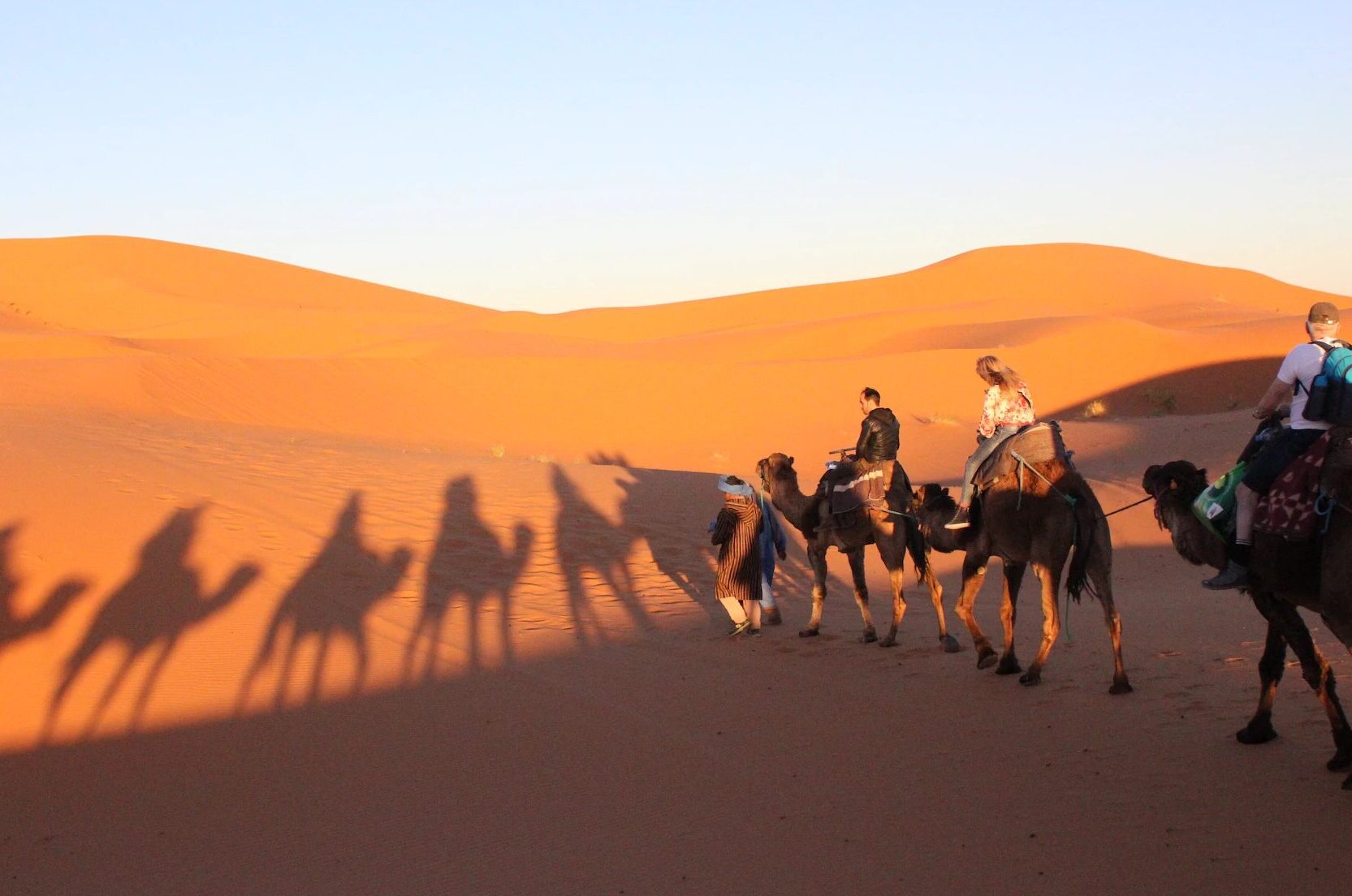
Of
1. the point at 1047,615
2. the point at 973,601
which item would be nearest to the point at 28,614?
the point at 973,601

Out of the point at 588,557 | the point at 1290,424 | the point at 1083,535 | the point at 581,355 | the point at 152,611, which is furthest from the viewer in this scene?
the point at 581,355

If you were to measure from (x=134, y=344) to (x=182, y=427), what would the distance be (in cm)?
2728

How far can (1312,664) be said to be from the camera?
274 inches

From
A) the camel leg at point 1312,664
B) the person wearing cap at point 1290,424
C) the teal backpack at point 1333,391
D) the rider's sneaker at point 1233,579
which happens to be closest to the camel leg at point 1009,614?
the rider's sneaker at point 1233,579

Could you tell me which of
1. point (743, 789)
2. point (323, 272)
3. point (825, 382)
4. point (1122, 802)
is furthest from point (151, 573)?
point (323, 272)

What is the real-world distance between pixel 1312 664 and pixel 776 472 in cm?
572

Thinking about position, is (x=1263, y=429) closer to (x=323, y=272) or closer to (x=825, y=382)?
(x=825, y=382)

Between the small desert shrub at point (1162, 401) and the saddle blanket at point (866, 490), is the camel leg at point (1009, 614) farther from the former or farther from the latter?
the small desert shrub at point (1162, 401)

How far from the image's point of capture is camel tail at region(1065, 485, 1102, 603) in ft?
28.5

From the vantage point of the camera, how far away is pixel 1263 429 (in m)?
7.03

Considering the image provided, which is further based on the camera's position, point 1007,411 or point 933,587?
point 933,587

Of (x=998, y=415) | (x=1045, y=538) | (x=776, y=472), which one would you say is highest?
(x=998, y=415)

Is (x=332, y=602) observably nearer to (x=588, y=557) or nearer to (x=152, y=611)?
(x=152, y=611)

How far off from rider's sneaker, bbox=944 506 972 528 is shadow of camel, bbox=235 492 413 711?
16.1 feet
